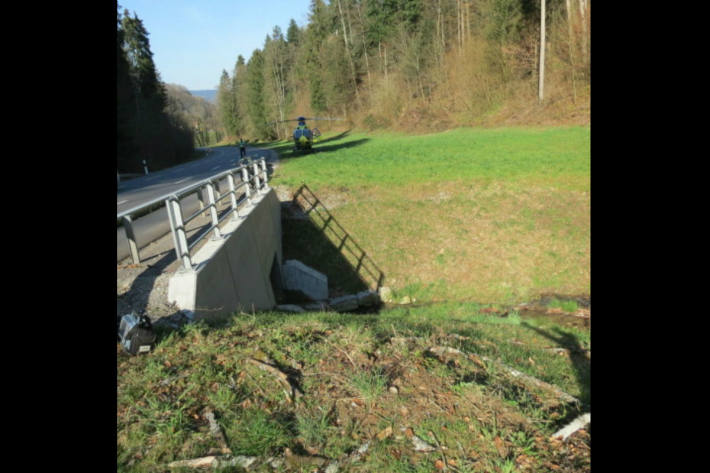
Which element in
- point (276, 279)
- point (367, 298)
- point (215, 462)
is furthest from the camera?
point (367, 298)

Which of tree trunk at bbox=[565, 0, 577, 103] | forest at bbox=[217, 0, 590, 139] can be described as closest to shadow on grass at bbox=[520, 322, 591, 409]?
forest at bbox=[217, 0, 590, 139]

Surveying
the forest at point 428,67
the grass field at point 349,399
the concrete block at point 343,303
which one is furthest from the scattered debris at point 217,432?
the forest at point 428,67

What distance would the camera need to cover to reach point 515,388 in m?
3.87

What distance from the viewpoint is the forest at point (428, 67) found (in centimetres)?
3450

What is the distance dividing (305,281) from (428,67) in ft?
134

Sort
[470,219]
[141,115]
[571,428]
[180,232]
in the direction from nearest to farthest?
1. [571,428]
2. [180,232]
3. [470,219]
4. [141,115]

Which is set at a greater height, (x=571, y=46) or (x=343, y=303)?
(x=571, y=46)

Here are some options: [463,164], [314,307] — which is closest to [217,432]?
[314,307]

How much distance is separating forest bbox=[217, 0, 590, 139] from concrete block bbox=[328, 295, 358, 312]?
22023 mm

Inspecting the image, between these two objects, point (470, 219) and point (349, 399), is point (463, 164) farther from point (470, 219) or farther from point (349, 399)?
point (349, 399)

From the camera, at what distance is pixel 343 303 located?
40.4ft

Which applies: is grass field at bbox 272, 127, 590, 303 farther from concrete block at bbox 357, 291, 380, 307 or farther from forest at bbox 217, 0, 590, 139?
forest at bbox 217, 0, 590, 139

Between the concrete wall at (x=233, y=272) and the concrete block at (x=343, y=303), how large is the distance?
233cm
